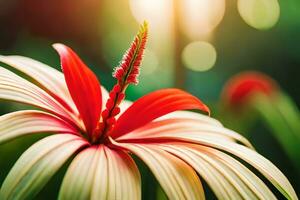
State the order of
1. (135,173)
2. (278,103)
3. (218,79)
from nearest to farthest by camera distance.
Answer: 1. (135,173)
2. (278,103)
3. (218,79)

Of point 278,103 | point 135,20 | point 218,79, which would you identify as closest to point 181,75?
point 278,103

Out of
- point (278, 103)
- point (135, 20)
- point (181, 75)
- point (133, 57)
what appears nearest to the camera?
point (133, 57)

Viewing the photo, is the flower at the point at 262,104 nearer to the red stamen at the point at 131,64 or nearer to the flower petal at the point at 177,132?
the flower petal at the point at 177,132

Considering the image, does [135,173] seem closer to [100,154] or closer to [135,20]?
[100,154]

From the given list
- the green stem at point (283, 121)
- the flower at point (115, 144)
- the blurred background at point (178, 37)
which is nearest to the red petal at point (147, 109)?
the flower at point (115, 144)

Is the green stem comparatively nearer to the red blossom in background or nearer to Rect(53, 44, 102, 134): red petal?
the red blossom in background

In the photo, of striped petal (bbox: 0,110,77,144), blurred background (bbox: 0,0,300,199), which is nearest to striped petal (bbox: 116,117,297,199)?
striped petal (bbox: 0,110,77,144)

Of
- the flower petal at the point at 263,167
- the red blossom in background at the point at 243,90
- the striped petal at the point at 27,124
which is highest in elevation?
the striped petal at the point at 27,124
